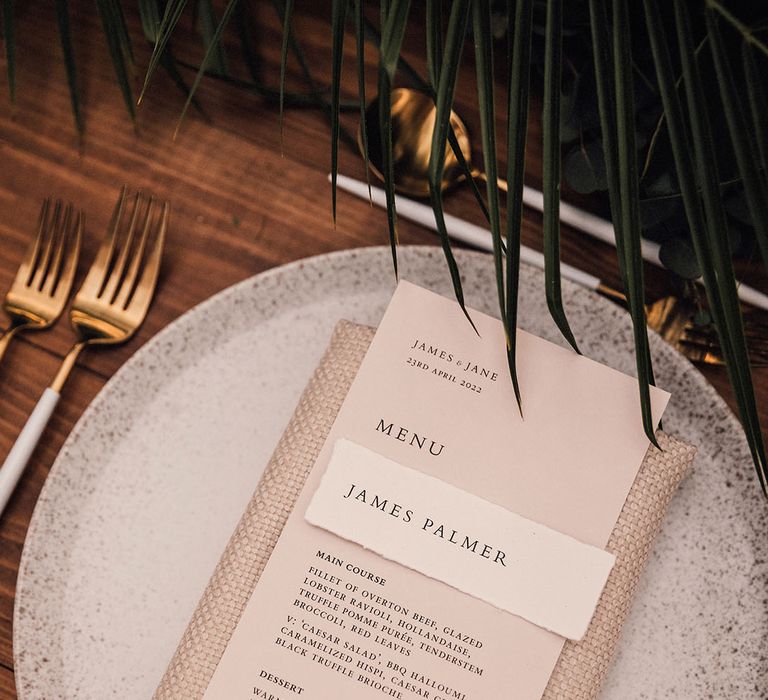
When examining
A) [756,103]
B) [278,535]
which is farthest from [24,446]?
[756,103]

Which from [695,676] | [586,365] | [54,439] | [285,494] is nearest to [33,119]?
[54,439]

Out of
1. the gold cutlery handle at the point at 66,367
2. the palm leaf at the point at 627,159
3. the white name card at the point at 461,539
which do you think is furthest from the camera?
the gold cutlery handle at the point at 66,367

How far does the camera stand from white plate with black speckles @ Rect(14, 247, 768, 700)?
562 millimetres

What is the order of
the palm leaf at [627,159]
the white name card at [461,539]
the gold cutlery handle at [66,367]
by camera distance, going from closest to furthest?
the palm leaf at [627,159], the white name card at [461,539], the gold cutlery handle at [66,367]

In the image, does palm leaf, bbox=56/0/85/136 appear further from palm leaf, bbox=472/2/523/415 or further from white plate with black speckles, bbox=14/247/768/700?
palm leaf, bbox=472/2/523/415

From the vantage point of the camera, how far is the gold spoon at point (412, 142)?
2.09ft

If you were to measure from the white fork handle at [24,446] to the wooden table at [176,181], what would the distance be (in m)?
0.02

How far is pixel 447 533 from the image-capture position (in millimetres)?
511

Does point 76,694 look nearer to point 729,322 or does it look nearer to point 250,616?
point 250,616

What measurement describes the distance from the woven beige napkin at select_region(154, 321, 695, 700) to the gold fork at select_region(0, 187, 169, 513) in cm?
18

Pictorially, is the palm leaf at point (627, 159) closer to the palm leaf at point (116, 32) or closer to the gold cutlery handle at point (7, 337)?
the palm leaf at point (116, 32)

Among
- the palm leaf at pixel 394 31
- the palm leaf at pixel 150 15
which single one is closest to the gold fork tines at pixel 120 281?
the palm leaf at pixel 150 15

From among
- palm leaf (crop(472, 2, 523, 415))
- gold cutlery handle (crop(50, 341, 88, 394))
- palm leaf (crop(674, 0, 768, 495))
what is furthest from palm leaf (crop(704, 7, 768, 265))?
gold cutlery handle (crop(50, 341, 88, 394))

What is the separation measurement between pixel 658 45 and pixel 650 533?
11.9 inches
